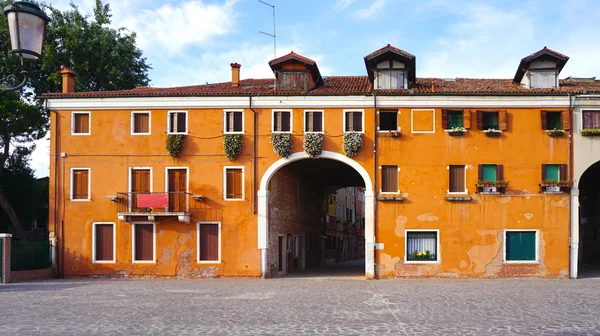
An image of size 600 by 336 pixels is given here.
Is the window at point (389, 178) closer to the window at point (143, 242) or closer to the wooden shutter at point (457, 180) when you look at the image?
the wooden shutter at point (457, 180)

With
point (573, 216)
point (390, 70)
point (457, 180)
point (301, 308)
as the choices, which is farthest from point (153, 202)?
point (573, 216)

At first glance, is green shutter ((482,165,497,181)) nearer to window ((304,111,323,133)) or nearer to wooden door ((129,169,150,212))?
window ((304,111,323,133))

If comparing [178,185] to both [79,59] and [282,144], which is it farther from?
[79,59]

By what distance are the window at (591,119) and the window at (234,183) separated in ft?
50.2

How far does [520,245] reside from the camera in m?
28.7

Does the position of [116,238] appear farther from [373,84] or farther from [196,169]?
[373,84]

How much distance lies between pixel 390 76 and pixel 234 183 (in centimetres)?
860

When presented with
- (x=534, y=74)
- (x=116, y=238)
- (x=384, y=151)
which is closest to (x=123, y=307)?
(x=116, y=238)

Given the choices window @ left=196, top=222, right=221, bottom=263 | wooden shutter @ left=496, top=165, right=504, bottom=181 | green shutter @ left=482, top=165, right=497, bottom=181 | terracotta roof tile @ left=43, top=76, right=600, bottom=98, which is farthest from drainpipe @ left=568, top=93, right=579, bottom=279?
window @ left=196, top=222, right=221, bottom=263

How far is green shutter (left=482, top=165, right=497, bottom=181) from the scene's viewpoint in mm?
29125

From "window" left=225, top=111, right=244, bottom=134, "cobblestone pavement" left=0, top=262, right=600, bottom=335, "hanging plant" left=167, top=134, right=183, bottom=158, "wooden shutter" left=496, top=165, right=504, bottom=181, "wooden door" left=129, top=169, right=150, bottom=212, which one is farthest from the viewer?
"wooden door" left=129, top=169, right=150, bottom=212

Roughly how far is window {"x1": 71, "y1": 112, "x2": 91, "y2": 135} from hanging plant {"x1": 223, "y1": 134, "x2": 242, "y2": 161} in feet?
21.0

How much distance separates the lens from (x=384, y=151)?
2927cm

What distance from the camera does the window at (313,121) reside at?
29.4m
